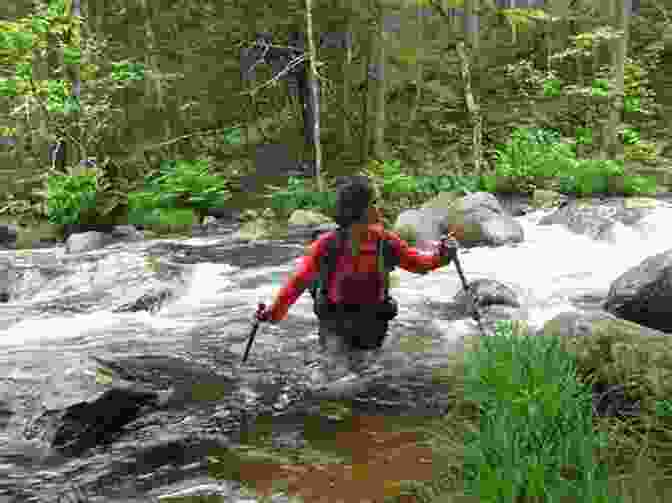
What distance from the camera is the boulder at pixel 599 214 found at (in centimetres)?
1175

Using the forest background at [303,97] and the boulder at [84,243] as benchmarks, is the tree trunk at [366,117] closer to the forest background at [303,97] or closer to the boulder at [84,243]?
the forest background at [303,97]

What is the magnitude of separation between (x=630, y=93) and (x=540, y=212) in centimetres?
610

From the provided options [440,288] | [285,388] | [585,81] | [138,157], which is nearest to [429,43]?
[585,81]

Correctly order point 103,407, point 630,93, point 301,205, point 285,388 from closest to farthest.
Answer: point 103,407
point 285,388
point 301,205
point 630,93

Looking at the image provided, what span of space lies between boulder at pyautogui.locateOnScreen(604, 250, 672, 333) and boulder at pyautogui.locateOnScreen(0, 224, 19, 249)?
1283cm

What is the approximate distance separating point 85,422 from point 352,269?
2.07m

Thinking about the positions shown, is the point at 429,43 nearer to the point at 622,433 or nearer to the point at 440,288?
the point at 440,288

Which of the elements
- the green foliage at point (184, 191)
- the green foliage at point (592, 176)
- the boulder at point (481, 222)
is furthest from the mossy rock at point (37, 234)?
the green foliage at point (592, 176)

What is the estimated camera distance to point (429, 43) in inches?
1046

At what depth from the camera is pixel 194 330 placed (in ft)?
24.2

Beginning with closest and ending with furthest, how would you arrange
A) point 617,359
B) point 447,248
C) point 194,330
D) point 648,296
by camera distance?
1. point 617,359
2. point 447,248
3. point 648,296
4. point 194,330

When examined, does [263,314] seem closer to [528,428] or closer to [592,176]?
[528,428]

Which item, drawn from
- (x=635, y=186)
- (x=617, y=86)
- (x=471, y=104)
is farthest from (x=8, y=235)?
(x=617, y=86)

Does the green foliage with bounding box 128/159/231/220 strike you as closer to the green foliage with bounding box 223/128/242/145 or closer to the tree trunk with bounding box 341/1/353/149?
the tree trunk with bounding box 341/1/353/149
